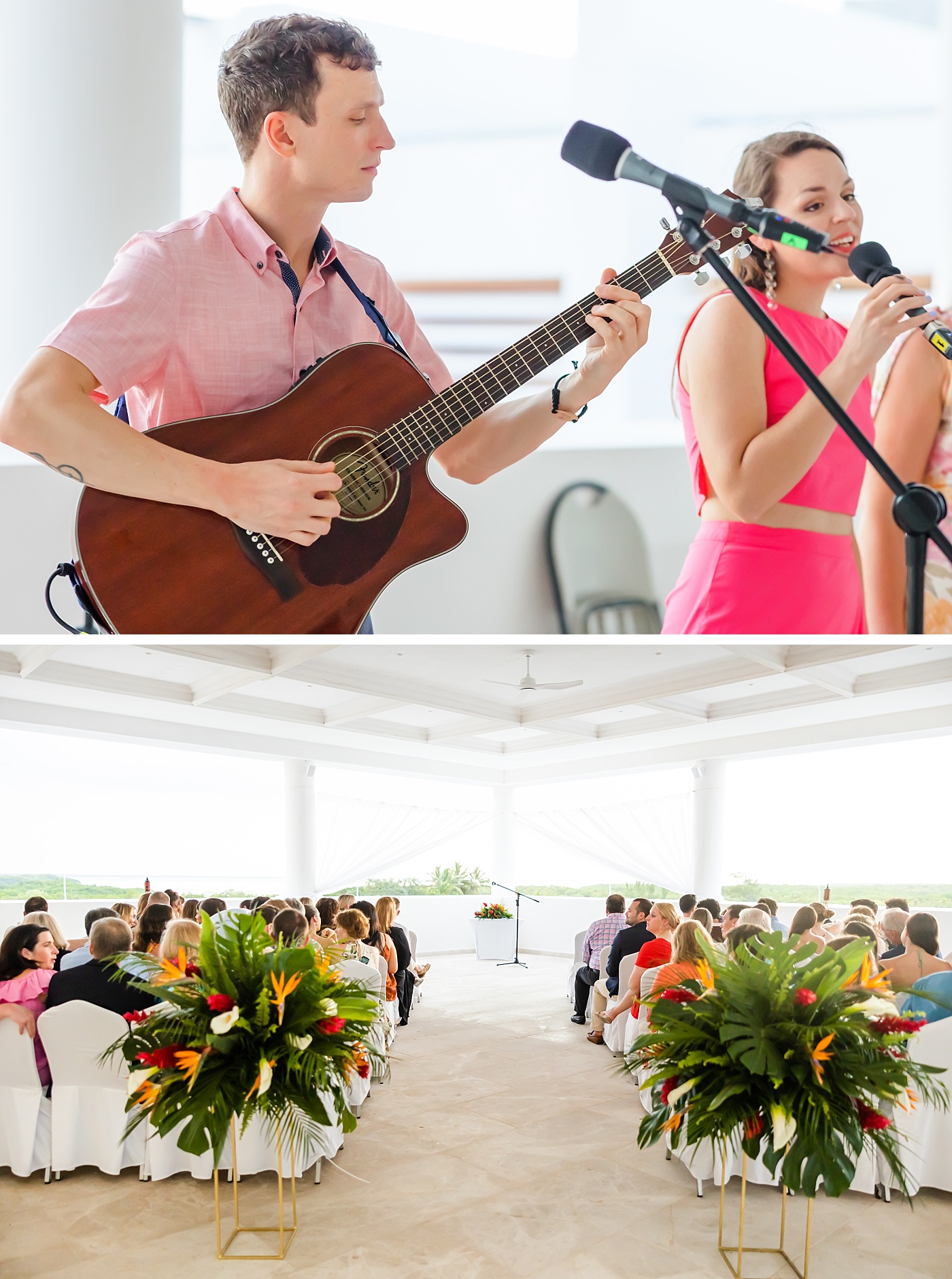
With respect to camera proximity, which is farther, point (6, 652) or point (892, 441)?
point (6, 652)

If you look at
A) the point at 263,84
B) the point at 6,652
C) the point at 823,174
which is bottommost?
the point at 6,652

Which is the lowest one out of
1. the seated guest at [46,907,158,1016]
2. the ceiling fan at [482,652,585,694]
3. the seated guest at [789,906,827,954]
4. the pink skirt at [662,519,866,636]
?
the seated guest at [46,907,158,1016]

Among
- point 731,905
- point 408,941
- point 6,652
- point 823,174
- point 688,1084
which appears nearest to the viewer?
point 823,174

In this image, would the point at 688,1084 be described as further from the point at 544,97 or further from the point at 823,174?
the point at 544,97

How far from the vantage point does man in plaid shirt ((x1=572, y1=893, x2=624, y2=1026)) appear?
298cm

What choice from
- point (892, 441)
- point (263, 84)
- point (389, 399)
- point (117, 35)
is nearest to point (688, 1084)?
point (892, 441)

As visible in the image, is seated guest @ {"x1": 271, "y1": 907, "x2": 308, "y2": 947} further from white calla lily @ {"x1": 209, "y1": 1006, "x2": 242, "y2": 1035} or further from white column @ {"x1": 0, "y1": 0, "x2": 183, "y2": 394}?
white column @ {"x1": 0, "y1": 0, "x2": 183, "y2": 394}

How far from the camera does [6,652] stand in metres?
1.91

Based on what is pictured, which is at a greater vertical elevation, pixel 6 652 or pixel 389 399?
pixel 389 399

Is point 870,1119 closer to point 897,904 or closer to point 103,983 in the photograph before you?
point 897,904

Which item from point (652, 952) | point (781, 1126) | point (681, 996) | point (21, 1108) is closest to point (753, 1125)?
point (781, 1126)

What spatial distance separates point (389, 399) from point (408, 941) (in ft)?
6.91

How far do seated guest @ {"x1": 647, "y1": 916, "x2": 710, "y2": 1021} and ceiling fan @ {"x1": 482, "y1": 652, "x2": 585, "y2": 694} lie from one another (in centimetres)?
96

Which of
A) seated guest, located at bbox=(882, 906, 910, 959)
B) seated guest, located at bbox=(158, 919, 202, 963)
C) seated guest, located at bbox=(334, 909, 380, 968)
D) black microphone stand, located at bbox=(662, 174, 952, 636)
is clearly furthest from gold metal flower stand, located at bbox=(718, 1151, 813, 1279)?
black microphone stand, located at bbox=(662, 174, 952, 636)
